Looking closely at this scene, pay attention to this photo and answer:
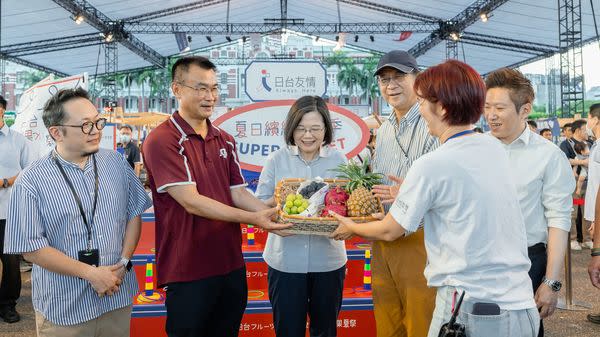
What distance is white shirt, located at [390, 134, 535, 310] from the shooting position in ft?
4.93

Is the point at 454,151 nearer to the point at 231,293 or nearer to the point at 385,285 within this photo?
the point at 385,285

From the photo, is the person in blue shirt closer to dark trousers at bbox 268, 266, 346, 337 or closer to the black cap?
dark trousers at bbox 268, 266, 346, 337

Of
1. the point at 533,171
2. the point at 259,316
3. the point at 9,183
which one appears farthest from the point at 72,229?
the point at 9,183

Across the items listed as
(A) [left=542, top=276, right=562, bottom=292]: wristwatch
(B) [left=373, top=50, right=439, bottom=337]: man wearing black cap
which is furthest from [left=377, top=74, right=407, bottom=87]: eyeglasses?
(A) [left=542, top=276, right=562, bottom=292]: wristwatch

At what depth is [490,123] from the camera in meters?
2.25

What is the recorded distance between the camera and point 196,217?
7.27 feet

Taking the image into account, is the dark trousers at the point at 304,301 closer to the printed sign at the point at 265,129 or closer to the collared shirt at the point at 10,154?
the printed sign at the point at 265,129

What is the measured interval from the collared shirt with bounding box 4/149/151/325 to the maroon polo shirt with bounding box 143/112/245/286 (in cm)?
18

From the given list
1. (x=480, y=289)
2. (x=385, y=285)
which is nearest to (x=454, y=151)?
(x=480, y=289)

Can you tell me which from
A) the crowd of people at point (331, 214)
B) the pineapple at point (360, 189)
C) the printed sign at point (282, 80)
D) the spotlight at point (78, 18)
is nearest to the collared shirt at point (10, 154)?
the printed sign at point (282, 80)

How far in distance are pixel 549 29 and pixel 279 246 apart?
1893cm

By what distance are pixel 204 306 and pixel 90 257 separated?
1.71 ft

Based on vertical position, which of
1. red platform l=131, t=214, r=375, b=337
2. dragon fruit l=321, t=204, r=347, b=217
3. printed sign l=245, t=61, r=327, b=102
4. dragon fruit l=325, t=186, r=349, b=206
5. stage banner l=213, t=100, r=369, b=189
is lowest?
red platform l=131, t=214, r=375, b=337

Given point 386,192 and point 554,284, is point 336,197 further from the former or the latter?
point 554,284
